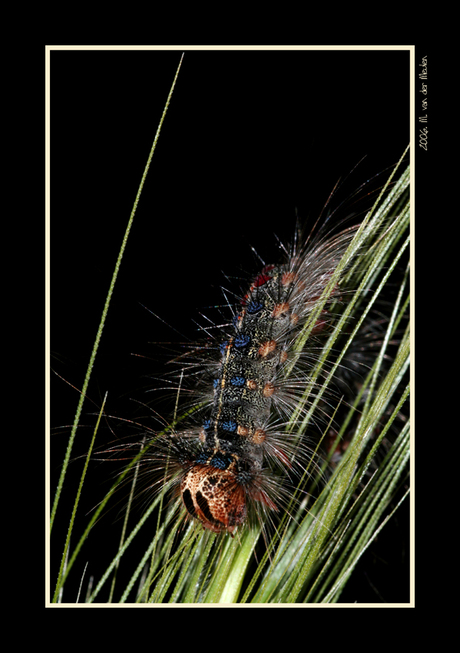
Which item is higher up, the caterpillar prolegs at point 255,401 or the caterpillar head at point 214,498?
the caterpillar prolegs at point 255,401

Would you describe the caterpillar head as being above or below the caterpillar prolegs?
below

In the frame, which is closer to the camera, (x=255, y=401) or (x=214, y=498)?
(x=214, y=498)

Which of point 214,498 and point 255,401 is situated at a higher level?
point 255,401

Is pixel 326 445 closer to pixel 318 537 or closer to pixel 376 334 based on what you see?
pixel 376 334
